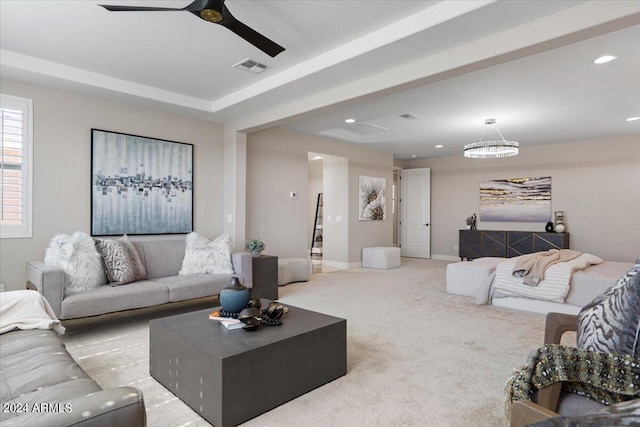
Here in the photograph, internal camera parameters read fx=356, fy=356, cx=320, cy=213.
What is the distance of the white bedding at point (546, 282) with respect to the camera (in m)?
4.00

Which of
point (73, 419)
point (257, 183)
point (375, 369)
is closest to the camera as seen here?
point (73, 419)

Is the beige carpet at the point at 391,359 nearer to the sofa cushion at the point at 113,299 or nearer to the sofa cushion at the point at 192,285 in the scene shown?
the sofa cushion at the point at 113,299

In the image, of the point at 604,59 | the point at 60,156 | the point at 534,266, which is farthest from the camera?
the point at 534,266

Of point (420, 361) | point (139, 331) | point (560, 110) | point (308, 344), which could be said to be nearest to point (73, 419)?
point (308, 344)

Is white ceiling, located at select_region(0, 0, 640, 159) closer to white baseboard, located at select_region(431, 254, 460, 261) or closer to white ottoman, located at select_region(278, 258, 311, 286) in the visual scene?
white ottoman, located at select_region(278, 258, 311, 286)

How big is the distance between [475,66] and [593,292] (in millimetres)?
2833

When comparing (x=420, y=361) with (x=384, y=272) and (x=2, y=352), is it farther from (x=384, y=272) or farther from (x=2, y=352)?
(x=384, y=272)

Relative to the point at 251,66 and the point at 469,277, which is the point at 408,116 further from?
the point at 251,66

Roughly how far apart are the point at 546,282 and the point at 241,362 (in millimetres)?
3736

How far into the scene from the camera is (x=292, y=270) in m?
5.77

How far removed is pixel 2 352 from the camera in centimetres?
176

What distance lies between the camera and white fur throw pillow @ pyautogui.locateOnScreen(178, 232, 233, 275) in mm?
4219

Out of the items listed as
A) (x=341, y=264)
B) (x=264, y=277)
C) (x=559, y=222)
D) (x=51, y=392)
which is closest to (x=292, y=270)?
(x=264, y=277)

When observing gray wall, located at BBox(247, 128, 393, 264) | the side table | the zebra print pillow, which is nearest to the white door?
gray wall, located at BBox(247, 128, 393, 264)
